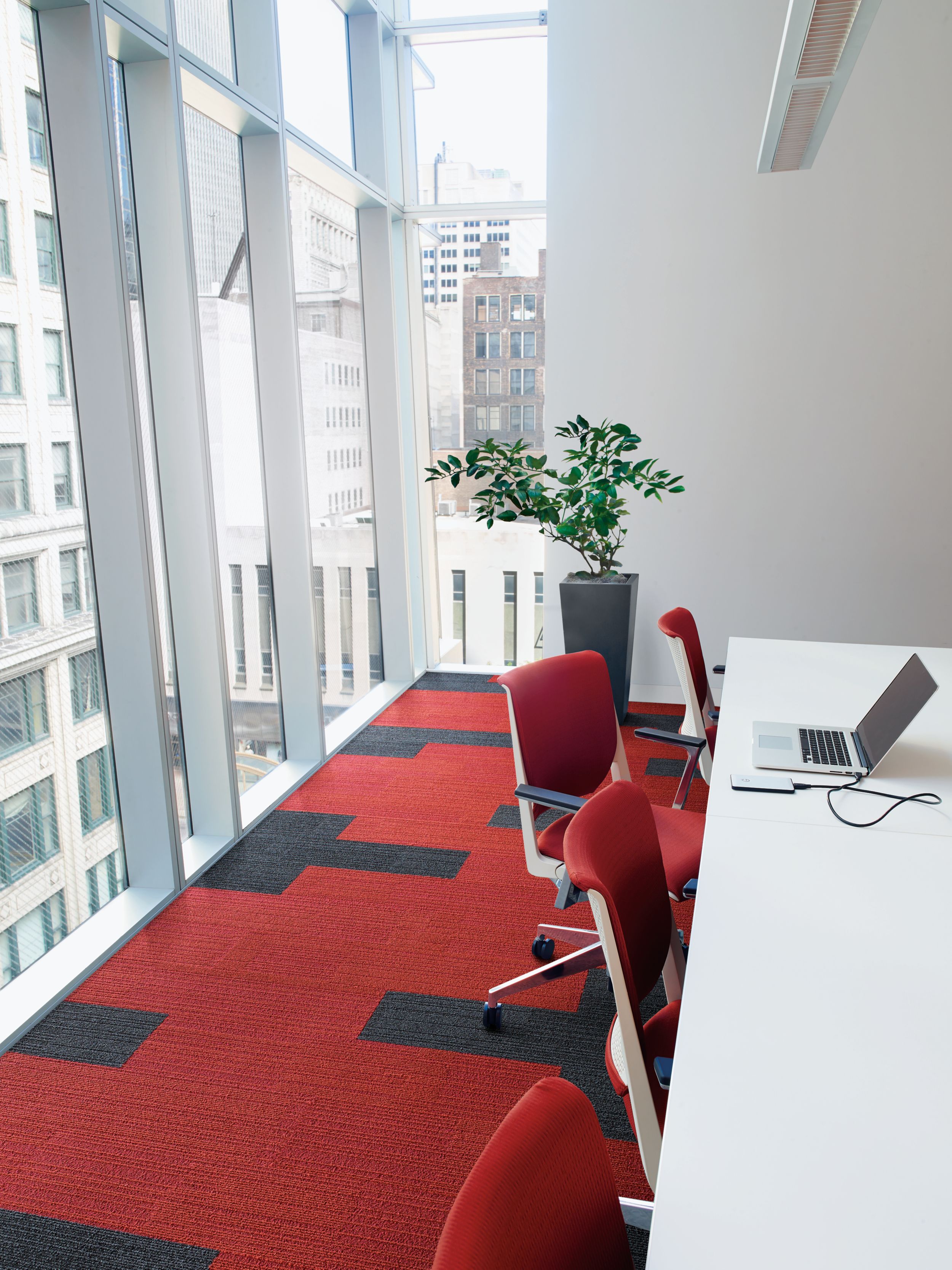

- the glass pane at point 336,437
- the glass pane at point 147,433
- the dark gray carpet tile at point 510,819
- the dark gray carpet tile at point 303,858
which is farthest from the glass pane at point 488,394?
the glass pane at point 147,433

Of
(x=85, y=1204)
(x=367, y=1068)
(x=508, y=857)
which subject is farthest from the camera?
(x=508, y=857)

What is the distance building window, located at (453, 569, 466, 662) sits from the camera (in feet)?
19.4

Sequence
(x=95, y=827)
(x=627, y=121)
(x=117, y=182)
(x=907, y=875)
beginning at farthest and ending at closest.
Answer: (x=627, y=121), (x=95, y=827), (x=117, y=182), (x=907, y=875)

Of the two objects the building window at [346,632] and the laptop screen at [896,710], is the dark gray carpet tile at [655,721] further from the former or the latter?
the laptop screen at [896,710]

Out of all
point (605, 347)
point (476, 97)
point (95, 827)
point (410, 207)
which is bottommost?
point (95, 827)

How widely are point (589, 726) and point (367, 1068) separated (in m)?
1.12

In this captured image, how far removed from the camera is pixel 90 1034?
2.50 meters

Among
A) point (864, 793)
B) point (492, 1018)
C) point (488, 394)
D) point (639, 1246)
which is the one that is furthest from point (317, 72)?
point (639, 1246)

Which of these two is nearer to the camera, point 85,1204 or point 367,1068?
point 85,1204

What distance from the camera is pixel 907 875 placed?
5.72ft

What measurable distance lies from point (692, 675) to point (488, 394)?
116 inches

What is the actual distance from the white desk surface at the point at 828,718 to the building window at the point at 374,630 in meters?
2.36

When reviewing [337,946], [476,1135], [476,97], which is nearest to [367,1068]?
[476,1135]

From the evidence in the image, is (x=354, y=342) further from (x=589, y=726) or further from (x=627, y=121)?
(x=589, y=726)
